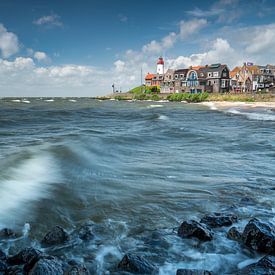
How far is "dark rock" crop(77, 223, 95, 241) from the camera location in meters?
6.60

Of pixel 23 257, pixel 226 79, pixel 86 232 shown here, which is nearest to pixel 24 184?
pixel 86 232

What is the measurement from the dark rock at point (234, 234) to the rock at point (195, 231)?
0.37 m

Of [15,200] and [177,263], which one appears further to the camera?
[15,200]

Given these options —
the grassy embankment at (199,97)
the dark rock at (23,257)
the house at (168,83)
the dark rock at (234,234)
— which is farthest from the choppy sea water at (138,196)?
Answer: the house at (168,83)

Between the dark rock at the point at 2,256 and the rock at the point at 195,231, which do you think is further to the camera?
the rock at the point at 195,231

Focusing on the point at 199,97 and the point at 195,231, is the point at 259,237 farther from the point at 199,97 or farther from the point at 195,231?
the point at 199,97

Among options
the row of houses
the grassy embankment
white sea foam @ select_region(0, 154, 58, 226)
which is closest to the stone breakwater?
white sea foam @ select_region(0, 154, 58, 226)

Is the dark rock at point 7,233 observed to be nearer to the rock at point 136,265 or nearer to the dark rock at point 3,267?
the dark rock at point 3,267

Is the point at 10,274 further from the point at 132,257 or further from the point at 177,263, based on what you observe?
the point at 177,263

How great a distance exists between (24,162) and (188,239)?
9227 millimetres

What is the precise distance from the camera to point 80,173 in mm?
12172

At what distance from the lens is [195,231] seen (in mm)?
6484

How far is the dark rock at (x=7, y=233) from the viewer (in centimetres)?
661

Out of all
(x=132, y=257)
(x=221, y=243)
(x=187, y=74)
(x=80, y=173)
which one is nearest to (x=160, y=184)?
(x=80, y=173)
